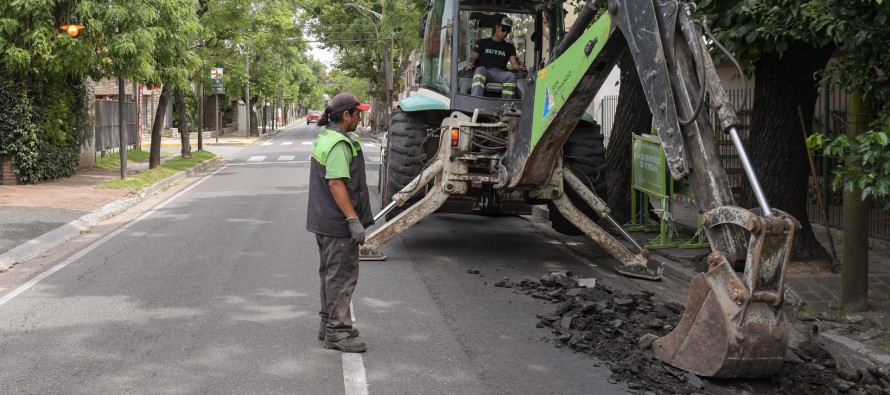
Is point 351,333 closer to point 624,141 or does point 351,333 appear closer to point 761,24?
point 761,24

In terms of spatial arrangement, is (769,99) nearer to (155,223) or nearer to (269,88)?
(155,223)

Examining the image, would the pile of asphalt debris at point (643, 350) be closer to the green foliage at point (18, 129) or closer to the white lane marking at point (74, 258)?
the white lane marking at point (74, 258)

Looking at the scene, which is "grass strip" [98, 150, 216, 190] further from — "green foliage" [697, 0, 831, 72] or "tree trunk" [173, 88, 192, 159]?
"green foliage" [697, 0, 831, 72]

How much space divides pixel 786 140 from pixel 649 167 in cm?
215

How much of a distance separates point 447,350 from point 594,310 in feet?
5.00

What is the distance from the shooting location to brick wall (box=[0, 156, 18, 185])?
63.0ft

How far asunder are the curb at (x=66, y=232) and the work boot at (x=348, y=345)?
18.4 ft

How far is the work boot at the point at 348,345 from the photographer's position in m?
6.36

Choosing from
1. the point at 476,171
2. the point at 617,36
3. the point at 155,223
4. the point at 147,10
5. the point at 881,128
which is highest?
the point at 147,10

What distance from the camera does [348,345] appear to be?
6.36 metres

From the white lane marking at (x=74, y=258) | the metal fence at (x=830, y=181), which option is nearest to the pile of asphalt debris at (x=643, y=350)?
the metal fence at (x=830, y=181)

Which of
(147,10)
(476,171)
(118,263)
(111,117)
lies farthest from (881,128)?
(111,117)

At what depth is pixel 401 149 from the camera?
10719mm

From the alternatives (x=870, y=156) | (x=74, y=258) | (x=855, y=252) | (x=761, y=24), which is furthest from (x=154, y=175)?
(x=870, y=156)
